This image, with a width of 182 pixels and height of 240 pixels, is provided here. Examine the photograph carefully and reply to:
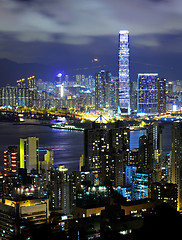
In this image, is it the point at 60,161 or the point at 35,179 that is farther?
the point at 60,161

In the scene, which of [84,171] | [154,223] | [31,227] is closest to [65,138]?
[84,171]

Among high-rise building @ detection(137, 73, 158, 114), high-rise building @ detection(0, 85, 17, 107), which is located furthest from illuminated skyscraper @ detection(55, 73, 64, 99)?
high-rise building @ detection(137, 73, 158, 114)

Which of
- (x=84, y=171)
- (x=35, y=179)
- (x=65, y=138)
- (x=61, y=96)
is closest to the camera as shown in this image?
(x=35, y=179)

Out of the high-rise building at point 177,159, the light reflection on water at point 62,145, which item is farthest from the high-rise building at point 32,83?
the high-rise building at point 177,159

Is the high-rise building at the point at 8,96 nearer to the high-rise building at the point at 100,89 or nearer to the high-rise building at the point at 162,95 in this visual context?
the high-rise building at the point at 100,89

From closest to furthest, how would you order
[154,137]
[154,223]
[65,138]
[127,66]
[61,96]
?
1. [154,223]
2. [154,137]
3. [65,138]
4. [127,66]
5. [61,96]

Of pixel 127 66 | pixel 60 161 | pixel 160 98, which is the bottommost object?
pixel 60 161

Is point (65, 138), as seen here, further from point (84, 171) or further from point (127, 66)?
point (127, 66)

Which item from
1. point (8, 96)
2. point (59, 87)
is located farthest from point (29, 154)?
point (59, 87)
